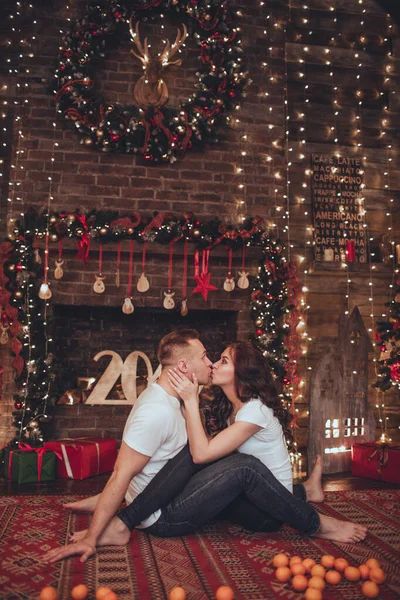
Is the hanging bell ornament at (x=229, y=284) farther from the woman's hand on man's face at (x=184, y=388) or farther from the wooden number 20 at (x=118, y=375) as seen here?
the woman's hand on man's face at (x=184, y=388)

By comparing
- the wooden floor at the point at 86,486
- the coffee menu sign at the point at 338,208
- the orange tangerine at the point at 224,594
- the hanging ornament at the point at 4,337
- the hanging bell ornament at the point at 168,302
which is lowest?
the wooden floor at the point at 86,486

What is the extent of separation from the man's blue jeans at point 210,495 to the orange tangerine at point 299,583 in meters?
0.41

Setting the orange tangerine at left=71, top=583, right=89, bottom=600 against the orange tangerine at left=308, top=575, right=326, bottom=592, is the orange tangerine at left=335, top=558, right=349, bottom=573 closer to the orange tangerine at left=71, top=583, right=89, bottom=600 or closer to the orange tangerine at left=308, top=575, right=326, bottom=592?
the orange tangerine at left=308, top=575, right=326, bottom=592

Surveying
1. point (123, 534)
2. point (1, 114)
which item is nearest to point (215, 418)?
point (123, 534)

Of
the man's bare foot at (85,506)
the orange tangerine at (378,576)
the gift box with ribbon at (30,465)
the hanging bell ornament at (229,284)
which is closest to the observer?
the orange tangerine at (378,576)

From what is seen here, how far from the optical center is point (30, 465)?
3.81 metres

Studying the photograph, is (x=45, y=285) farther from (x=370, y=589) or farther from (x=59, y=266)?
(x=370, y=589)

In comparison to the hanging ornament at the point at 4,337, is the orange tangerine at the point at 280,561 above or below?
below

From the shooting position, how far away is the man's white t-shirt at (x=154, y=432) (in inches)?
89.5

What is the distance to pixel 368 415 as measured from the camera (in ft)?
15.2

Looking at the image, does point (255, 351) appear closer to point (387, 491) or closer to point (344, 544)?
point (344, 544)

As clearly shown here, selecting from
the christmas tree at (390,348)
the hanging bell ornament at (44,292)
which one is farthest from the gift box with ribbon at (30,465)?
the christmas tree at (390,348)

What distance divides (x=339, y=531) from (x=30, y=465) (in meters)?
2.31

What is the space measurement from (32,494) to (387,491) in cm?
242
